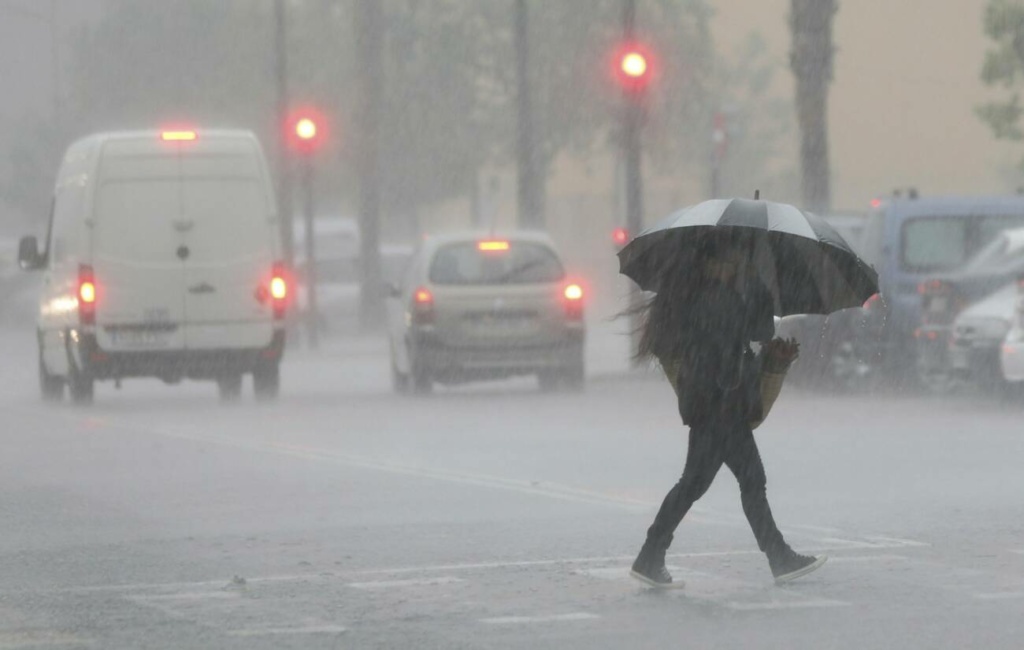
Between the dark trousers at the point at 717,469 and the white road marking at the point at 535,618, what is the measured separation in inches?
30.4

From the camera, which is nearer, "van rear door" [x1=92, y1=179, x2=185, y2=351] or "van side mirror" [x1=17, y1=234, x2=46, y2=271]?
"van rear door" [x1=92, y1=179, x2=185, y2=351]

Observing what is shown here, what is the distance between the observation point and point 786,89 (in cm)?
8381

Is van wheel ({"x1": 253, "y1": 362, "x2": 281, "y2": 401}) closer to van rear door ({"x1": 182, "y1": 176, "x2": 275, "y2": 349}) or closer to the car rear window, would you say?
van rear door ({"x1": 182, "y1": 176, "x2": 275, "y2": 349})

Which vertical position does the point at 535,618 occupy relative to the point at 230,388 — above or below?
above

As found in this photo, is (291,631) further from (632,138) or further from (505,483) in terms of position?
(632,138)

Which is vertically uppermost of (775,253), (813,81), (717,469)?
(813,81)

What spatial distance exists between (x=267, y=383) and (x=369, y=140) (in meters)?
24.4

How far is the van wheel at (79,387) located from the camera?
2417cm

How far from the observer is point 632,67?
28547mm

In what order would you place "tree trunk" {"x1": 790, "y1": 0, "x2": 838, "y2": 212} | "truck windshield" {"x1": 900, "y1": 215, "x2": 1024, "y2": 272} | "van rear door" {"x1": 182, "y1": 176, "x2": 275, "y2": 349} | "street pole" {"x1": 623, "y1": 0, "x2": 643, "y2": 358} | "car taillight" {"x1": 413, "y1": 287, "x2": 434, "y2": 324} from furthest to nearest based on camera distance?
"tree trunk" {"x1": 790, "y1": 0, "x2": 838, "y2": 212} → "street pole" {"x1": 623, "y1": 0, "x2": 643, "y2": 358} → "car taillight" {"x1": 413, "y1": 287, "x2": 434, "y2": 324} → "van rear door" {"x1": 182, "y1": 176, "x2": 275, "y2": 349} → "truck windshield" {"x1": 900, "y1": 215, "x2": 1024, "y2": 272}

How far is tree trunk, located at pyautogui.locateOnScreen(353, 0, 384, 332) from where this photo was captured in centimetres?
4769

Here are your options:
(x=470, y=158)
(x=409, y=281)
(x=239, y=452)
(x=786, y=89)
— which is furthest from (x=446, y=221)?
(x=239, y=452)

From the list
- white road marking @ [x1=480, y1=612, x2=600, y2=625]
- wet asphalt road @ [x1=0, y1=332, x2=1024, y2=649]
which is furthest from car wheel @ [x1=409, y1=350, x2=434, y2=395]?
white road marking @ [x1=480, y1=612, x2=600, y2=625]

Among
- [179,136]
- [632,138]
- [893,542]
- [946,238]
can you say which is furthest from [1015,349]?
[632,138]
